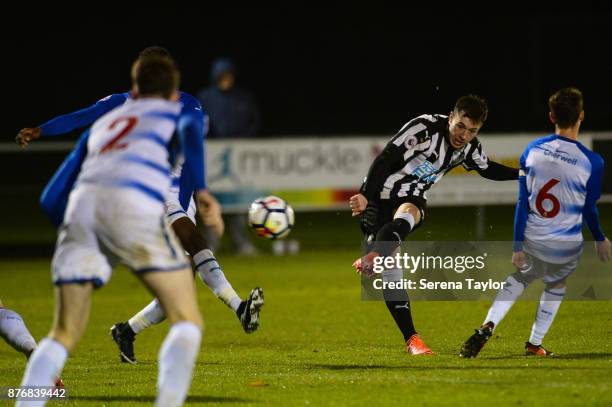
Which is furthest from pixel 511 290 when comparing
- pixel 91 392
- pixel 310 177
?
pixel 310 177

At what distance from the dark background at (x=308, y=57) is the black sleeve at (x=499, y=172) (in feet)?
59.0

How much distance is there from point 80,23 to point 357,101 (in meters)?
7.90

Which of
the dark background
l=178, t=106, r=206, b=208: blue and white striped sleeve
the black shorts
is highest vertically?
l=178, t=106, r=206, b=208: blue and white striped sleeve

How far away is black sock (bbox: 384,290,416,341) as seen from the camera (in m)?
8.48

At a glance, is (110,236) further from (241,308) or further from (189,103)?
(189,103)

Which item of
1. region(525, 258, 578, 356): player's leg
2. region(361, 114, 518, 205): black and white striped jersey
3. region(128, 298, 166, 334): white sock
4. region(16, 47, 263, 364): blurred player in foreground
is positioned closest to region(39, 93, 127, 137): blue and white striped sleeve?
region(16, 47, 263, 364): blurred player in foreground

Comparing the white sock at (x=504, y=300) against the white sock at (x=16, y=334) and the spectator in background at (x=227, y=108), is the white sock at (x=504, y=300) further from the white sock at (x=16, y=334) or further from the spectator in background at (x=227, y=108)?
the spectator in background at (x=227, y=108)

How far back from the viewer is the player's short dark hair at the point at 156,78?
5664 mm

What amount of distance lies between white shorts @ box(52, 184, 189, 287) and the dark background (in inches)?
845

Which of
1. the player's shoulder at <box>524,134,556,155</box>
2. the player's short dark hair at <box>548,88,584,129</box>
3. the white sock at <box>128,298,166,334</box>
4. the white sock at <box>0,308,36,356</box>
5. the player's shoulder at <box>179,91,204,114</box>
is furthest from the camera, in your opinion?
the white sock at <box>128,298,166,334</box>

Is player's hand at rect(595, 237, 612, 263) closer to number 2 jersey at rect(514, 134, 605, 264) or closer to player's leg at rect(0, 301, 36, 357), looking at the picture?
number 2 jersey at rect(514, 134, 605, 264)

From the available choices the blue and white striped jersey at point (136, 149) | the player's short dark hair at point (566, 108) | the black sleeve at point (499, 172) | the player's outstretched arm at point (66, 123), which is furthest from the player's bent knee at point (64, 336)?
the black sleeve at point (499, 172)

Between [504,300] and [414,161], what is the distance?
1.26m

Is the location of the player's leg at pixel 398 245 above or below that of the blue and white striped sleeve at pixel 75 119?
below
